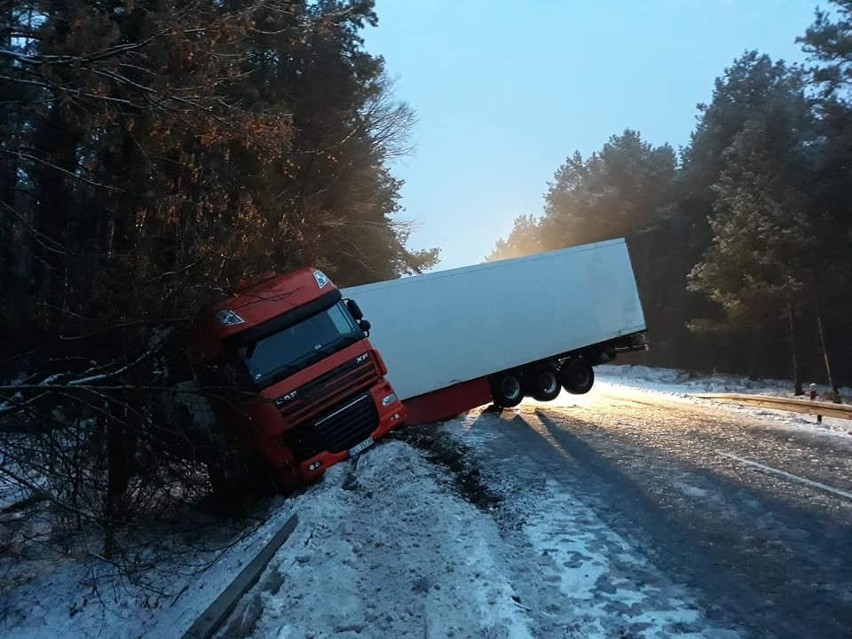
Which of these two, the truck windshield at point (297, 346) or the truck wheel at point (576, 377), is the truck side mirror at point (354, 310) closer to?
the truck windshield at point (297, 346)

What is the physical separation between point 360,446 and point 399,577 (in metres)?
5.06

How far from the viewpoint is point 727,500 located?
8.52 metres

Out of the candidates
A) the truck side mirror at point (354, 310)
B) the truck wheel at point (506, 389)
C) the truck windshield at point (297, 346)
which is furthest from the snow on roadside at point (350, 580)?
the truck wheel at point (506, 389)

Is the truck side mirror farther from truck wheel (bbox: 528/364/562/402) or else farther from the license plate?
truck wheel (bbox: 528/364/562/402)

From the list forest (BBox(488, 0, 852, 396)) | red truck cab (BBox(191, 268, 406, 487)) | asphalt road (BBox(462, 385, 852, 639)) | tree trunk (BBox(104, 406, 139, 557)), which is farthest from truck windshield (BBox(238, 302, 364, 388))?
→ forest (BBox(488, 0, 852, 396))

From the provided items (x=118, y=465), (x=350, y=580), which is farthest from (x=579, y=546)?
(x=118, y=465)

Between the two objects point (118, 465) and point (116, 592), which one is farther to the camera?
point (116, 592)

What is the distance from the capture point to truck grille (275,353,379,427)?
36.9 feet

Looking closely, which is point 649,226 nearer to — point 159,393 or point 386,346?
point 386,346

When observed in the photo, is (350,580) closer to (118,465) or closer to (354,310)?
(118,465)

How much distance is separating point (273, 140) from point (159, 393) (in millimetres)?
3012

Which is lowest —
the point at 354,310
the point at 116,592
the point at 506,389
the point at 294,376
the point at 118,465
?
the point at 116,592

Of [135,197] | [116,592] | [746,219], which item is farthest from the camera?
[746,219]

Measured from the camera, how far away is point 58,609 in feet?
32.8
